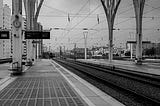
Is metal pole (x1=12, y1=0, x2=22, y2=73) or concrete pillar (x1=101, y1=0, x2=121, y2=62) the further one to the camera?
concrete pillar (x1=101, y1=0, x2=121, y2=62)

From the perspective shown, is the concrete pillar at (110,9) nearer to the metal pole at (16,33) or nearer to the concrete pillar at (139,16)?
the concrete pillar at (139,16)

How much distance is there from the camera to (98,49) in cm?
13175

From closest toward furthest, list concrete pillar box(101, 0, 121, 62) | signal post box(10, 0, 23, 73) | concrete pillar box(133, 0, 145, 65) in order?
signal post box(10, 0, 23, 73) → concrete pillar box(133, 0, 145, 65) → concrete pillar box(101, 0, 121, 62)

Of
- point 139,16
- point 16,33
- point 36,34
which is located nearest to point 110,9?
point 139,16

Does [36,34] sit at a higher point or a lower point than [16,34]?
higher

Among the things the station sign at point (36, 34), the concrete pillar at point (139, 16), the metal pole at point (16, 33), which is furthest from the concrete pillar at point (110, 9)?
the metal pole at point (16, 33)

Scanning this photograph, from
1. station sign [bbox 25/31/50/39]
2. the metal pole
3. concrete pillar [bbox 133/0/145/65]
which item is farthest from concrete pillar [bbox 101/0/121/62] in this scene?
the metal pole

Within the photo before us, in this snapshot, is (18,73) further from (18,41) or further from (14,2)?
(14,2)

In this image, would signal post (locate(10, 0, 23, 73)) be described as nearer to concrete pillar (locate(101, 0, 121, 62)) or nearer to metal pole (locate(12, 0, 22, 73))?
metal pole (locate(12, 0, 22, 73))

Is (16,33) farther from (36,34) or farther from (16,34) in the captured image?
(36,34)

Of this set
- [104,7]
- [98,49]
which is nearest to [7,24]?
[104,7]

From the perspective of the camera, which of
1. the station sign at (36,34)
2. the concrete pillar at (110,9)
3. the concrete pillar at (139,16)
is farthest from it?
the concrete pillar at (110,9)

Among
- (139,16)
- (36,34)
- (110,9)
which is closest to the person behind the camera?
(36,34)

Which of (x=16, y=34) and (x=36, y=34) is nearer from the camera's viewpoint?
(x=16, y=34)
